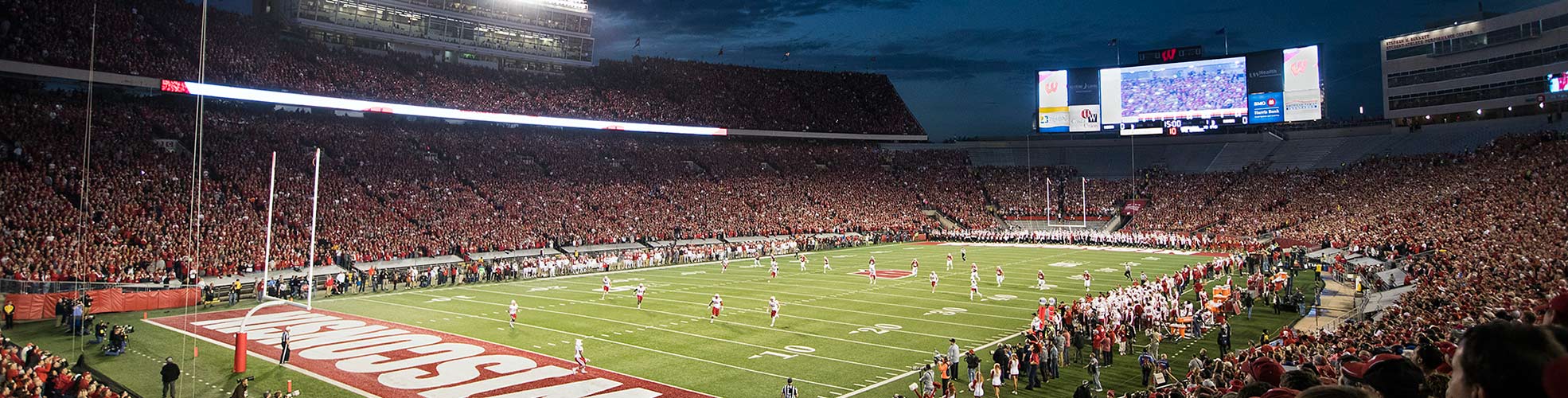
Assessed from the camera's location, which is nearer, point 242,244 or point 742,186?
point 242,244

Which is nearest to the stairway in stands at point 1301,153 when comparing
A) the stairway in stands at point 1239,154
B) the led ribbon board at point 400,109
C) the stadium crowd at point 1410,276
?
the stairway in stands at point 1239,154

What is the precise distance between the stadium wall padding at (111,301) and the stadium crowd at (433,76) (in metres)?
13.9

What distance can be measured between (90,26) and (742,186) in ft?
110

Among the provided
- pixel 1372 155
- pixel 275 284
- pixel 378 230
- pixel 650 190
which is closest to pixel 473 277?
pixel 378 230

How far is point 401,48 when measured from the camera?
52.2 metres

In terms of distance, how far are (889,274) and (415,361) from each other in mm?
20223

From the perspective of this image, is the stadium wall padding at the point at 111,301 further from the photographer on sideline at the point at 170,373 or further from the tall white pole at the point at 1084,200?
the tall white pole at the point at 1084,200

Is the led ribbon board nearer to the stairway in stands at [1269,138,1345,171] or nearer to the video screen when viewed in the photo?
the video screen

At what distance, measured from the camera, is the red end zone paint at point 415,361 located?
612 inches

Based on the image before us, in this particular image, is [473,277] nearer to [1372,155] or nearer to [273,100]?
[273,100]

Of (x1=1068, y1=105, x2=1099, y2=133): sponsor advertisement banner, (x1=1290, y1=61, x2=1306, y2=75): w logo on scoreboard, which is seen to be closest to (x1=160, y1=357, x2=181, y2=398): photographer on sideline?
(x1=1068, y1=105, x2=1099, y2=133): sponsor advertisement banner

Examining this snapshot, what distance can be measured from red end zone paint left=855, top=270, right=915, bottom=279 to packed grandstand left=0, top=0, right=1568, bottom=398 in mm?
2059

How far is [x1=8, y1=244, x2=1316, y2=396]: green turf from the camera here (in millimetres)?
16625

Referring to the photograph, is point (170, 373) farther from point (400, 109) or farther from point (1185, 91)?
point (1185, 91)
